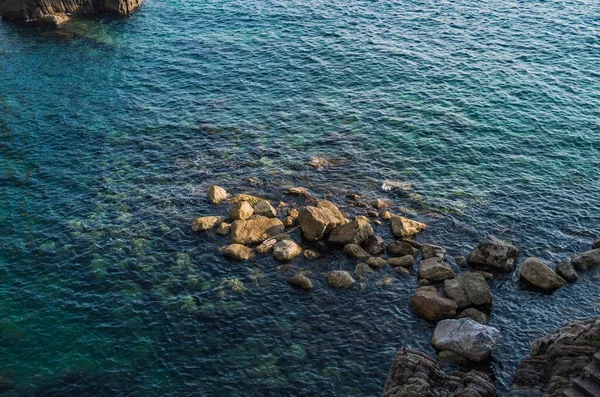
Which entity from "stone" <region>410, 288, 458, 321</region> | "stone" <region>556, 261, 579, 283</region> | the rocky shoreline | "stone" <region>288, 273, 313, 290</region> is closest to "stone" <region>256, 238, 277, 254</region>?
the rocky shoreline

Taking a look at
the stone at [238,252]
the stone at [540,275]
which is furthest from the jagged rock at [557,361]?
the stone at [238,252]

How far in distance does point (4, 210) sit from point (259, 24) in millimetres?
59527

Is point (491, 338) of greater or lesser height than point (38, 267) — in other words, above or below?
above

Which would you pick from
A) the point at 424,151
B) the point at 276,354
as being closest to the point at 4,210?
the point at 276,354

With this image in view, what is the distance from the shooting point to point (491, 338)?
161 feet

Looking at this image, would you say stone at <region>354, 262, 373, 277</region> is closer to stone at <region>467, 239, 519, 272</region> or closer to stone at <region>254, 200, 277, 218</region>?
stone at <region>467, 239, 519, 272</region>

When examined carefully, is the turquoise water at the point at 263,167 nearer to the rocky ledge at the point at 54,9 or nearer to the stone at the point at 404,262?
the stone at the point at 404,262

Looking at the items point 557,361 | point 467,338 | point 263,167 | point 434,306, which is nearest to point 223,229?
point 263,167

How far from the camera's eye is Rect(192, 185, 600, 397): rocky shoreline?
4838 cm

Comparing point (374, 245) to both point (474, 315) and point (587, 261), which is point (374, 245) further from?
point (587, 261)

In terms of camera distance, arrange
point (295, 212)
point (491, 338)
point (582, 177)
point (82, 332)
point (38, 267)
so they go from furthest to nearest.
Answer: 1. point (582, 177)
2. point (295, 212)
3. point (38, 267)
4. point (82, 332)
5. point (491, 338)

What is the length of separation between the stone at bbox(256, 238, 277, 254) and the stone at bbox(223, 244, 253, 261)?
90 cm

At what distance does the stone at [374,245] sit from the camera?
61094 mm

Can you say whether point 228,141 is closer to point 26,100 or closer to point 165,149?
point 165,149
